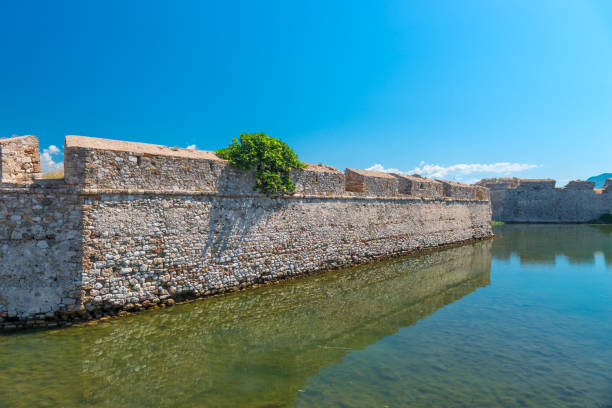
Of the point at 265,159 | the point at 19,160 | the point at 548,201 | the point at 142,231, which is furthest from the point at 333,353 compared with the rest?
the point at 548,201

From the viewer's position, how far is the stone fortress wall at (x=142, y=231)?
6770 mm

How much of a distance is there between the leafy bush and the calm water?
321 centimetres

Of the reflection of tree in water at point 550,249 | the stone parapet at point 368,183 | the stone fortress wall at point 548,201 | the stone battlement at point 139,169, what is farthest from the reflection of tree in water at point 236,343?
the stone fortress wall at point 548,201

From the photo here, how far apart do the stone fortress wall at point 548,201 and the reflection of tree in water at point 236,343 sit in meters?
36.8

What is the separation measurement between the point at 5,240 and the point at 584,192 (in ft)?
168

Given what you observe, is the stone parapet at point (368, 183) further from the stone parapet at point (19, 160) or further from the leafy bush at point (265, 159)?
the stone parapet at point (19, 160)

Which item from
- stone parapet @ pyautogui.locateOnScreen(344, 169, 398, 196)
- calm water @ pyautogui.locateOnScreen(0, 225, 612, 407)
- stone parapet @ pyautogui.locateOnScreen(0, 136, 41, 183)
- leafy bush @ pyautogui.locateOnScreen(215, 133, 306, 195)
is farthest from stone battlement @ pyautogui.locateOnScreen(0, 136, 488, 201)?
calm water @ pyautogui.locateOnScreen(0, 225, 612, 407)

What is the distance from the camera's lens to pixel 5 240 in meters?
6.64

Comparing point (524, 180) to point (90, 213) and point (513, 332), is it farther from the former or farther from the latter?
point (90, 213)

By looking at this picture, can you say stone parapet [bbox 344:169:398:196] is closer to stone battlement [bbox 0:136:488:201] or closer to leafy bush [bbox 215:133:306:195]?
stone battlement [bbox 0:136:488:201]

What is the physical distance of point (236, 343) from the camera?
6.41 metres

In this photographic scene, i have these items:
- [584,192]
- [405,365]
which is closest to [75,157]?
[405,365]

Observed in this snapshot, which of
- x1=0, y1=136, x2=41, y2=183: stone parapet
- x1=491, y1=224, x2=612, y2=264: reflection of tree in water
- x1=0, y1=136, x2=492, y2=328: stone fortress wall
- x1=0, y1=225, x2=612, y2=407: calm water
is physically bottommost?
x1=0, y1=225, x2=612, y2=407: calm water

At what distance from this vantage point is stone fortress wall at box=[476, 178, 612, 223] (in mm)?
39938
